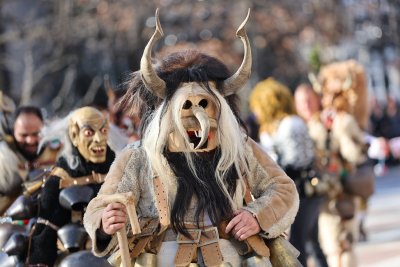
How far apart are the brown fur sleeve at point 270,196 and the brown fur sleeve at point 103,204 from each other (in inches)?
23.9

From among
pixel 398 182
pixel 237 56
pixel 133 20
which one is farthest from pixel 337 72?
pixel 237 56

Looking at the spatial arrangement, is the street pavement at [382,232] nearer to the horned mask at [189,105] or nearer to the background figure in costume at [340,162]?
the background figure in costume at [340,162]

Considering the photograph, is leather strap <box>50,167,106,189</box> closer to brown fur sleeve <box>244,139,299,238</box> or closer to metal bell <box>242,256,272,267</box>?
brown fur sleeve <box>244,139,299,238</box>

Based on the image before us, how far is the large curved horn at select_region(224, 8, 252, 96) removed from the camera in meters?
4.67

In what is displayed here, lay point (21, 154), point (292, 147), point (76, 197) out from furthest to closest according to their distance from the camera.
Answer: point (292, 147)
point (21, 154)
point (76, 197)

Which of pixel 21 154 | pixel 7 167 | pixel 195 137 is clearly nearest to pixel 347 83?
pixel 21 154

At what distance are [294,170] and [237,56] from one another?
23.7m

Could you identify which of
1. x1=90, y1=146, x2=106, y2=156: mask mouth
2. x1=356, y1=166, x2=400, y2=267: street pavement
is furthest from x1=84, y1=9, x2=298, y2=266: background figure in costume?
x1=356, y1=166, x2=400, y2=267: street pavement

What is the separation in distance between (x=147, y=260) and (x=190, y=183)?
1.32 ft

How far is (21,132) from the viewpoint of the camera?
304 inches

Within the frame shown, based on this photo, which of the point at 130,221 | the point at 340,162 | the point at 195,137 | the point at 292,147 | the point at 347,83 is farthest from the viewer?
the point at 347,83

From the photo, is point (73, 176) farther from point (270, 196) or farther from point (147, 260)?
point (270, 196)

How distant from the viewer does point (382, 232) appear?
13305 mm

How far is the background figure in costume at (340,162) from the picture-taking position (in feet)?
28.6
